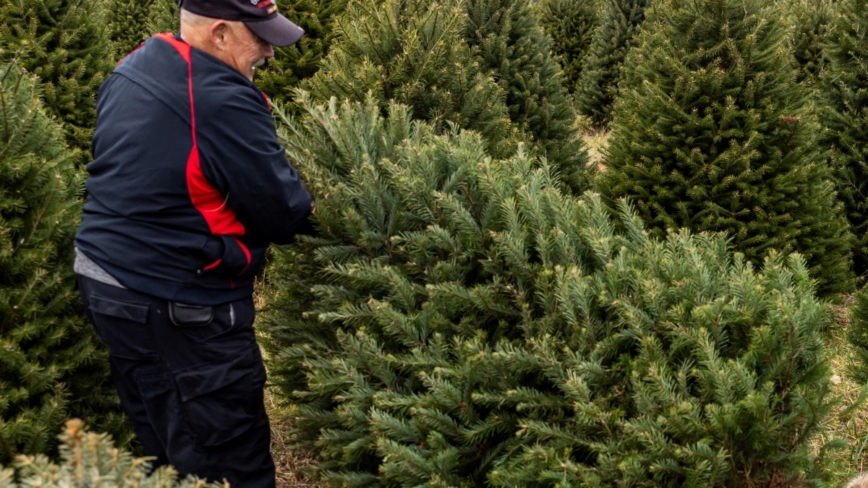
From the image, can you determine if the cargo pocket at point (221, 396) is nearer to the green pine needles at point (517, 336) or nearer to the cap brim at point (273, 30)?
the green pine needles at point (517, 336)

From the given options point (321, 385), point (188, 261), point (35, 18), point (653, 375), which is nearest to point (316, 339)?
point (321, 385)

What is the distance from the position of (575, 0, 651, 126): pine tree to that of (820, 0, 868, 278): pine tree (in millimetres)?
5130

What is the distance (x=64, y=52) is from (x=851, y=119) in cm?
618

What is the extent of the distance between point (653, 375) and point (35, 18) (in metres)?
Answer: 4.90

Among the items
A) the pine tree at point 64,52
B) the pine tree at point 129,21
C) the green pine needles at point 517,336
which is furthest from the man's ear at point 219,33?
the pine tree at point 129,21

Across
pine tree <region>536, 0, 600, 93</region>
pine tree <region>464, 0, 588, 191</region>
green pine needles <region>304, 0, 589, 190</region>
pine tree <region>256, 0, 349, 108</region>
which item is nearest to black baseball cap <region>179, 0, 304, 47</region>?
green pine needles <region>304, 0, 589, 190</region>

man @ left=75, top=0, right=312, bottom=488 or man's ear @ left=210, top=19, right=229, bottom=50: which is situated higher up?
man's ear @ left=210, top=19, right=229, bottom=50

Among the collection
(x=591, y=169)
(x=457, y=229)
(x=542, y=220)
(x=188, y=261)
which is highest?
(x=542, y=220)

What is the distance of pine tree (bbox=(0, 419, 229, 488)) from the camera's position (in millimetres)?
1397

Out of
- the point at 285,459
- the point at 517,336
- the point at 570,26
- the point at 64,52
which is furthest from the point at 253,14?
the point at 570,26

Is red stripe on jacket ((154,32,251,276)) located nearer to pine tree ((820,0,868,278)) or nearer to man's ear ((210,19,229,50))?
man's ear ((210,19,229,50))

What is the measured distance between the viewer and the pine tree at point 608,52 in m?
11.7

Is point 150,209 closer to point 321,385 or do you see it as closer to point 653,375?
point 321,385

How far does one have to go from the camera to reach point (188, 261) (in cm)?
245
